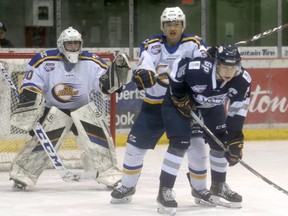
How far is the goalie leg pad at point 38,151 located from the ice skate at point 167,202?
43.9 inches

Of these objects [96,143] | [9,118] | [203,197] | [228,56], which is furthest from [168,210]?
[9,118]

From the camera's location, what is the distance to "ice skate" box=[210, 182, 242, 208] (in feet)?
16.8

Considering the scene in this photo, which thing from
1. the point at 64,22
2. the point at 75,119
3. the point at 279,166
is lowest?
the point at 279,166

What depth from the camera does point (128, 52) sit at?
8.95m

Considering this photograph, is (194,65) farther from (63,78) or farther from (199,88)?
(63,78)

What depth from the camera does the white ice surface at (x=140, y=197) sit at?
5059 mm

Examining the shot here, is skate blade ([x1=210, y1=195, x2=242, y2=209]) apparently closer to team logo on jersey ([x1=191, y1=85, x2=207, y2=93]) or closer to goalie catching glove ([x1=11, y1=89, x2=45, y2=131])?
team logo on jersey ([x1=191, y1=85, x2=207, y2=93])

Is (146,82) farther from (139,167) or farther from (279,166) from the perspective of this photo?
(279,166)

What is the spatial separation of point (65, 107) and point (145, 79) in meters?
1.00

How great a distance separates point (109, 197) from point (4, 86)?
1.71 meters

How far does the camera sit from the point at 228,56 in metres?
4.75

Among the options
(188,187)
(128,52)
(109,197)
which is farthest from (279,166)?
(128,52)

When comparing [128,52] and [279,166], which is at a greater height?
[128,52]

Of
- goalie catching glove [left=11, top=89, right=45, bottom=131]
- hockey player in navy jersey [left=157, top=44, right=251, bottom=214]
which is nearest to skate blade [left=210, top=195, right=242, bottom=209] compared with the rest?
hockey player in navy jersey [left=157, top=44, right=251, bottom=214]
